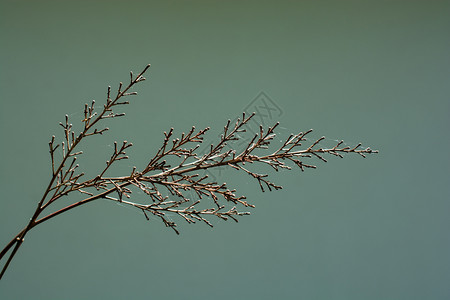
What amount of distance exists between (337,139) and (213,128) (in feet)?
2.32

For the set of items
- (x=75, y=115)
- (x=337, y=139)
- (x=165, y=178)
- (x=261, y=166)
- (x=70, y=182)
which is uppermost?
(x=337, y=139)

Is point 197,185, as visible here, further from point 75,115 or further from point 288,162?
point 288,162

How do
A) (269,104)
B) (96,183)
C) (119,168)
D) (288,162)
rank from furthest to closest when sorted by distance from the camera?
(288,162), (269,104), (119,168), (96,183)

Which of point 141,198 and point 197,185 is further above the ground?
point 141,198

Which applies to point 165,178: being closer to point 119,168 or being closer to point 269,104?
point 119,168

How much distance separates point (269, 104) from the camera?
2.35 m

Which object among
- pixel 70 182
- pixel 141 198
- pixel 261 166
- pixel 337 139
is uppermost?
pixel 337 139

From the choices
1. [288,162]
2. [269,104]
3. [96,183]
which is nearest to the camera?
[96,183]

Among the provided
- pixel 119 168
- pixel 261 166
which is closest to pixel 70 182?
pixel 119 168

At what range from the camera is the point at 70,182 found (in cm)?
102

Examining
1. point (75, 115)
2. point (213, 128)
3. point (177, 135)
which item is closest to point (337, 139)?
point (213, 128)

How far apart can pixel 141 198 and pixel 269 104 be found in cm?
Answer: 88

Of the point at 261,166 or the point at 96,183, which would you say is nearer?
the point at 96,183

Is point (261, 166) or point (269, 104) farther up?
point (269, 104)
